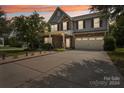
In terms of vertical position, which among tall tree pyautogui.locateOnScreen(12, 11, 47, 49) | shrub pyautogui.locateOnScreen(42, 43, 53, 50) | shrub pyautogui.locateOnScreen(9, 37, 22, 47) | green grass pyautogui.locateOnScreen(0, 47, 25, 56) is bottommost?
green grass pyautogui.locateOnScreen(0, 47, 25, 56)

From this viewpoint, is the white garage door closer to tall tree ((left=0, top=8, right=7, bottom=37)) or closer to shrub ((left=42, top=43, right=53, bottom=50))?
shrub ((left=42, top=43, right=53, bottom=50))

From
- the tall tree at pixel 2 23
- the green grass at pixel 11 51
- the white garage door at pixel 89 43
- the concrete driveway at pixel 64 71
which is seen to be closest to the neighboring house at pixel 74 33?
the white garage door at pixel 89 43

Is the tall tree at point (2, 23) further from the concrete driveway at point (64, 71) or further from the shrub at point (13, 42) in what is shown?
the concrete driveway at point (64, 71)

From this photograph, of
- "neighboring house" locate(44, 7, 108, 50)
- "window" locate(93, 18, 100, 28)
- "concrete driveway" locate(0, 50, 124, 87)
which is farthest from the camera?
"window" locate(93, 18, 100, 28)

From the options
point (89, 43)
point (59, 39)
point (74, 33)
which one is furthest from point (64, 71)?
point (74, 33)

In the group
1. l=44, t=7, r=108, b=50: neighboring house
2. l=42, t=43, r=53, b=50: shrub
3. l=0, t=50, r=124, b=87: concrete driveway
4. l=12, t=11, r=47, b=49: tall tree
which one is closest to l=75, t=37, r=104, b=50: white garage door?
l=44, t=7, r=108, b=50: neighboring house

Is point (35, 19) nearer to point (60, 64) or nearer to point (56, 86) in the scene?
point (60, 64)

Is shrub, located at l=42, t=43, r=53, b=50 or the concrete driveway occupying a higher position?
shrub, located at l=42, t=43, r=53, b=50

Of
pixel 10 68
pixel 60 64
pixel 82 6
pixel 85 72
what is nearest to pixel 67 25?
pixel 82 6

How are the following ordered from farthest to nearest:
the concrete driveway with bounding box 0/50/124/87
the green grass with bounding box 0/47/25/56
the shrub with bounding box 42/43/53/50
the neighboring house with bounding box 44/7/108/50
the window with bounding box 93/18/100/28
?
the window with bounding box 93/18/100/28
the neighboring house with bounding box 44/7/108/50
the shrub with bounding box 42/43/53/50
the green grass with bounding box 0/47/25/56
the concrete driveway with bounding box 0/50/124/87
